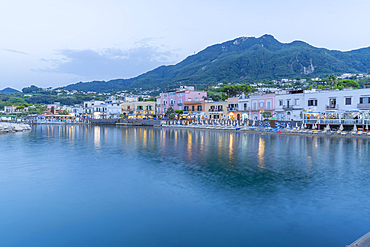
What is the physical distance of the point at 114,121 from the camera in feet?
285

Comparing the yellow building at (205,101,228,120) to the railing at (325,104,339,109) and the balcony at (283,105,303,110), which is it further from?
the railing at (325,104,339,109)

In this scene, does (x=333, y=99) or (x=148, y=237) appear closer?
(x=148, y=237)

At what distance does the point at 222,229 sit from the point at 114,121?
82.0m

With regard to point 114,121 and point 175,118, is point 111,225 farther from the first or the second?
point 114,121

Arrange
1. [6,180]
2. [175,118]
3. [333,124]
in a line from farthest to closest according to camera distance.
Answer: [175,118], [333,124], [6,180]

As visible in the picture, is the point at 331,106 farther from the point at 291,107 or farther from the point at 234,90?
the point at 234,90

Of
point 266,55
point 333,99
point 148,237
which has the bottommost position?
point 148,237

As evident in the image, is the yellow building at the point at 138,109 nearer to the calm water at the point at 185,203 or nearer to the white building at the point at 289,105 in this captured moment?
the white building at the point at 289,105

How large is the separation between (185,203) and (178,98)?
6427 centimetres

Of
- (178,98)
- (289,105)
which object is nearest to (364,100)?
(289,105)

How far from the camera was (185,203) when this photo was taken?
1103 centimetres

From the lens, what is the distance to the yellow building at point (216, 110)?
63.2m

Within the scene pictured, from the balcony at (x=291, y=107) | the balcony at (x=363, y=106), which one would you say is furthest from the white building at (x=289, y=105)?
the balcony at (x=363, y=106)

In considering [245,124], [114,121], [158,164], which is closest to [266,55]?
[114,121]
